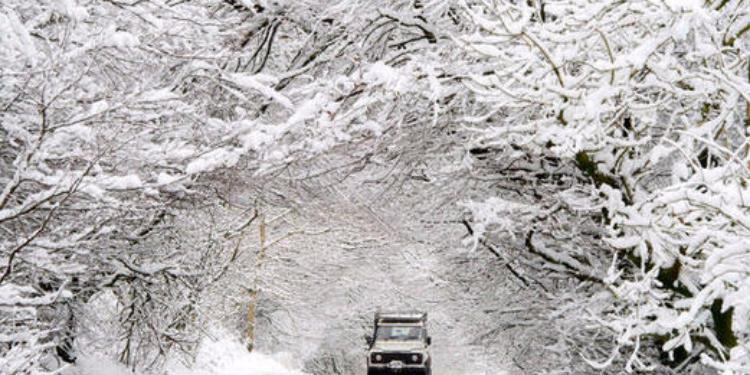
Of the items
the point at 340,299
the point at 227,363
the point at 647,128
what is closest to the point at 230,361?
the point at 227,363

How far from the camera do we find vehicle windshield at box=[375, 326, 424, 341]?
20188 mm

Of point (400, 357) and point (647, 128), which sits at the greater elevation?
point (647, 128)

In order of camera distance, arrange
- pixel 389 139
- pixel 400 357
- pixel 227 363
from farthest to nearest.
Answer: pixel 227 363
pixel 400 357
pixel 389 139

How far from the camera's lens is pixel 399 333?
20.3 metres

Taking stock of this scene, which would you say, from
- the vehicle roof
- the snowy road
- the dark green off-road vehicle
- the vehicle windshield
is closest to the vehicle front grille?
the dark green off-road vehicle

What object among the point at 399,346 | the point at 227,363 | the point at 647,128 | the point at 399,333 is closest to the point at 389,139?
the point at 647,128

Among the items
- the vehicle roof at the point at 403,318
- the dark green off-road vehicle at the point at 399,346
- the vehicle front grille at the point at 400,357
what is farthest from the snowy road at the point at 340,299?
the vehicle front grille at the point at 400,357

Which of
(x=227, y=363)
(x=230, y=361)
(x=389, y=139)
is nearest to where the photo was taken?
(x=389, y=139)

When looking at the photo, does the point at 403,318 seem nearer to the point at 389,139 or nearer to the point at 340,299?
the point at 340,299

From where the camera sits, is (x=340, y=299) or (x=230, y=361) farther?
(x=340, y=299)

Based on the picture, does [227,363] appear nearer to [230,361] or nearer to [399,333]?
[230,361]

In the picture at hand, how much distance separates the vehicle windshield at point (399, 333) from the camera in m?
20.2

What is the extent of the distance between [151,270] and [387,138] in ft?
6.68

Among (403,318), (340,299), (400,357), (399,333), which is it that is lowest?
(400,357)
